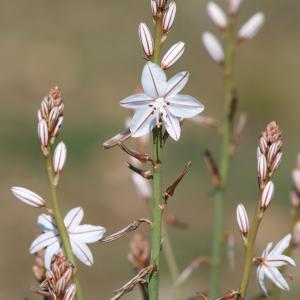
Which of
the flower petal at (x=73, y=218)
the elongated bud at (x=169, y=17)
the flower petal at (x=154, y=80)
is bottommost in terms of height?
the flower petal at (x=73, y=218)

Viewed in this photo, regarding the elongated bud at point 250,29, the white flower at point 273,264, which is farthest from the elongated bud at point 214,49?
the white flower at point 273,264

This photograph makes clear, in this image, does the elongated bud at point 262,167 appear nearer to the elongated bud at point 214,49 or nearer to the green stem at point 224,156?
the green stem at point 224,156

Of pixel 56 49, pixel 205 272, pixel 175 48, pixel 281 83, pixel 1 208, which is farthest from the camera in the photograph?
pixel 56 49

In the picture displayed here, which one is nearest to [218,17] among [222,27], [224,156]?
[222,27]

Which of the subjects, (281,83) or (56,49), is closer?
(281,83)

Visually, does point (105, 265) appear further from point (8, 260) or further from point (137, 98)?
point (137, 98)

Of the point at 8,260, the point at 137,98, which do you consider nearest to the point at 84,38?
the point at 8,260
